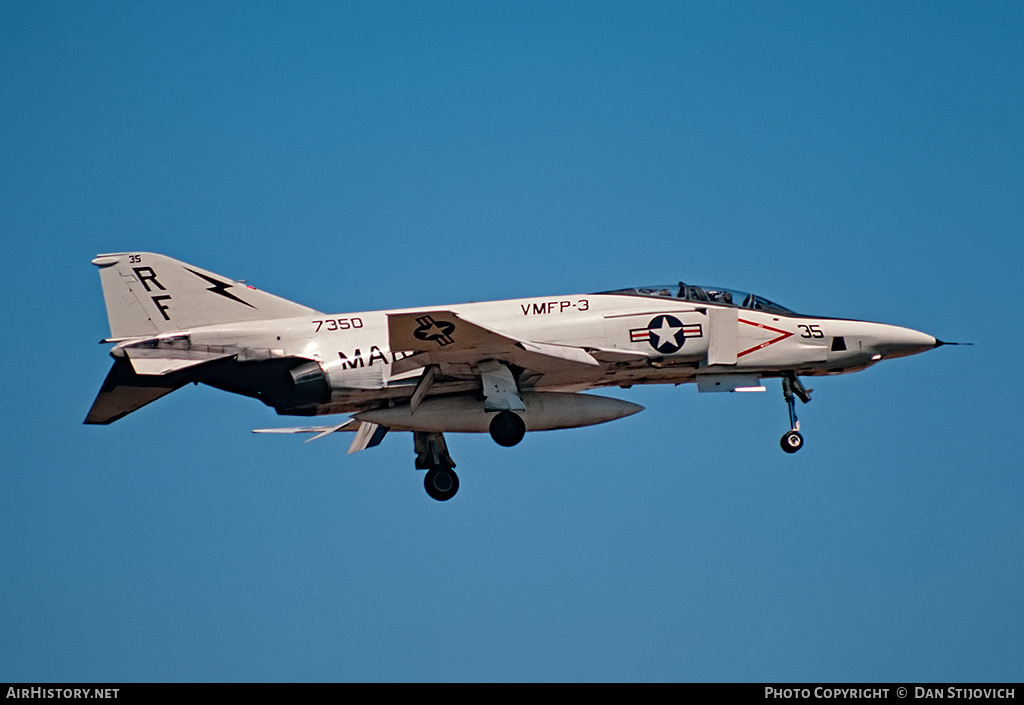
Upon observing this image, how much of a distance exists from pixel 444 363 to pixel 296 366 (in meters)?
2.34

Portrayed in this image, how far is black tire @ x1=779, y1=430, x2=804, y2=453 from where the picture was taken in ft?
71.3

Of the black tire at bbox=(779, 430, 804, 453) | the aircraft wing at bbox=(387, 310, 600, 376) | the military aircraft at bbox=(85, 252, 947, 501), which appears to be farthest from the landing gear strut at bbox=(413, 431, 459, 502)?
the black tire at bbox=(779, 430, 804, 453)

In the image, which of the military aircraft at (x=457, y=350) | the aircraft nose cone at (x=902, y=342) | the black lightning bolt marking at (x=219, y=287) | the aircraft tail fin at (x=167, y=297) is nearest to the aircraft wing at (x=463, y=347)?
the military aircraft at (x=457, y=350)

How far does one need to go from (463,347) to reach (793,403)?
601cm

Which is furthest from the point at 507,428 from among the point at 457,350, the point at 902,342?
the point at 902,342

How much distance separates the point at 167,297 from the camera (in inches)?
807

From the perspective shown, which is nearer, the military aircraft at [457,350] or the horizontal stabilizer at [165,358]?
the horizontal stabilizer at [165,358]

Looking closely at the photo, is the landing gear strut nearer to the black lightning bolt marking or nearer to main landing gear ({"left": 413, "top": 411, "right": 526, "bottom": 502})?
main landing gear ({"left": 413, "top": 411, "right": 526, "bottom": 502})

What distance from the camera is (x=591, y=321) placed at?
68.8ft

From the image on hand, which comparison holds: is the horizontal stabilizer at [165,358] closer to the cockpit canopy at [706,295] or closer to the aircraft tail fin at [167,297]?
the aircraft tail fin at [167,297]

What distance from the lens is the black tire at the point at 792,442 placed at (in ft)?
71.3

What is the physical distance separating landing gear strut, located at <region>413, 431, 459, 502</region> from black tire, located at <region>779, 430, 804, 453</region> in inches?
224

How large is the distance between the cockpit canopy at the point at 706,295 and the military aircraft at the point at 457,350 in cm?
3

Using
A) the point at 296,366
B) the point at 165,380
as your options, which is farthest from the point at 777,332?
the point at 165,380
